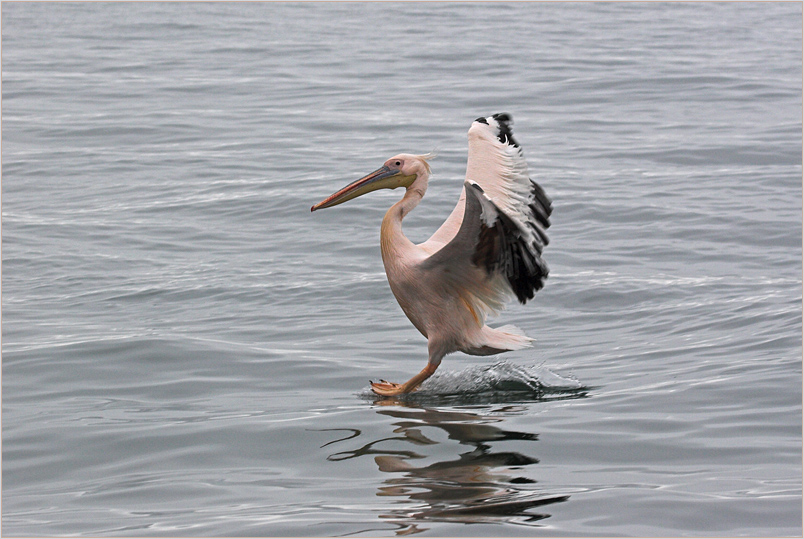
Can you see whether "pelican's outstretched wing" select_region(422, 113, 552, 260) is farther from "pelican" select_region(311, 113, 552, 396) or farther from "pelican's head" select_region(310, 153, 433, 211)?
"pelican's head" select_region(310, 153, 433, 211)

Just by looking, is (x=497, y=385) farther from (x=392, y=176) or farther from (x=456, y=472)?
(x=456, y=472)

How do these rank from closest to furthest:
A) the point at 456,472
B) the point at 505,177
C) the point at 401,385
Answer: the point at 456,472, the point at 505,177, the point at 401,385

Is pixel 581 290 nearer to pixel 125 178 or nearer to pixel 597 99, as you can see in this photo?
pixel 125 178

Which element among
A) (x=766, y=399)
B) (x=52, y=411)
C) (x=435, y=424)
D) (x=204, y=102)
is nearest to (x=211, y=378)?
(x=52, y=411)

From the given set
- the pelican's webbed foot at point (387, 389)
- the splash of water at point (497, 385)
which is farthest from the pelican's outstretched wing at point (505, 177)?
the pelican's webbed foot at point (387, 389)

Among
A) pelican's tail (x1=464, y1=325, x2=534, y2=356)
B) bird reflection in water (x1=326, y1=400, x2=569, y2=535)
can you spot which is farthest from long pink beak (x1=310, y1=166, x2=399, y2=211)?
bird reflection in water (x1=326, y1=400, x2=569, y2=535)

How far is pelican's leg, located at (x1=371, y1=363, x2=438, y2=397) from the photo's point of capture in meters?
6.09

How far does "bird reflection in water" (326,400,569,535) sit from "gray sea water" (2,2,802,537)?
0.06 ft

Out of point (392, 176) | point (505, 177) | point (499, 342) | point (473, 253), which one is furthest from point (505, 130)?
point (499, 342)

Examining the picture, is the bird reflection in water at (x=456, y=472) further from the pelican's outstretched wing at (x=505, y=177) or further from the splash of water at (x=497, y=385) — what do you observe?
the pelican's outstretched wing at (x=505, y=177)

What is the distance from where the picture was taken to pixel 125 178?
1223cm

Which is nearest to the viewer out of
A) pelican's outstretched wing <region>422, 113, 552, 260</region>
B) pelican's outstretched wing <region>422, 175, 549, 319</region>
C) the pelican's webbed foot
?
pelican's outstretched wing <region>422, 175, 549, 319</region>

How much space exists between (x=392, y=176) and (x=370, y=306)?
2121mm

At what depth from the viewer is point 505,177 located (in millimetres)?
5738
